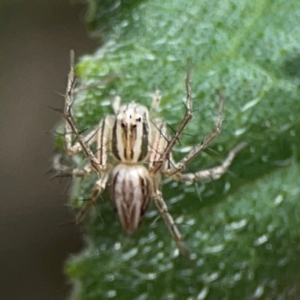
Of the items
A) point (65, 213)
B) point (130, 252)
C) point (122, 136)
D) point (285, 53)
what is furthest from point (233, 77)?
point (65, 213)

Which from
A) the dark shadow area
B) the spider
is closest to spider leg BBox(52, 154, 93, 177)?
the spider

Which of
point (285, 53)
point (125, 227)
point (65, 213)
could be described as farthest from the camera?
point (65, 213)

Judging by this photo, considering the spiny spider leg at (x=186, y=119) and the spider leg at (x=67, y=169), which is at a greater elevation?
the spiny spider leg at (x=186, y=119)


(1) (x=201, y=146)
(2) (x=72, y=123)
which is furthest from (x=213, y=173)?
(2) (x=72, y=123)

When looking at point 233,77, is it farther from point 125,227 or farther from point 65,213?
point 65,213

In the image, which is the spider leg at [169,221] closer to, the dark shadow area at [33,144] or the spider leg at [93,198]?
the spider leg at [93,198]

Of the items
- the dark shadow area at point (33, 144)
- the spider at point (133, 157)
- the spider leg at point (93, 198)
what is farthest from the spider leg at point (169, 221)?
the dark shadow area at point (33, 144)
